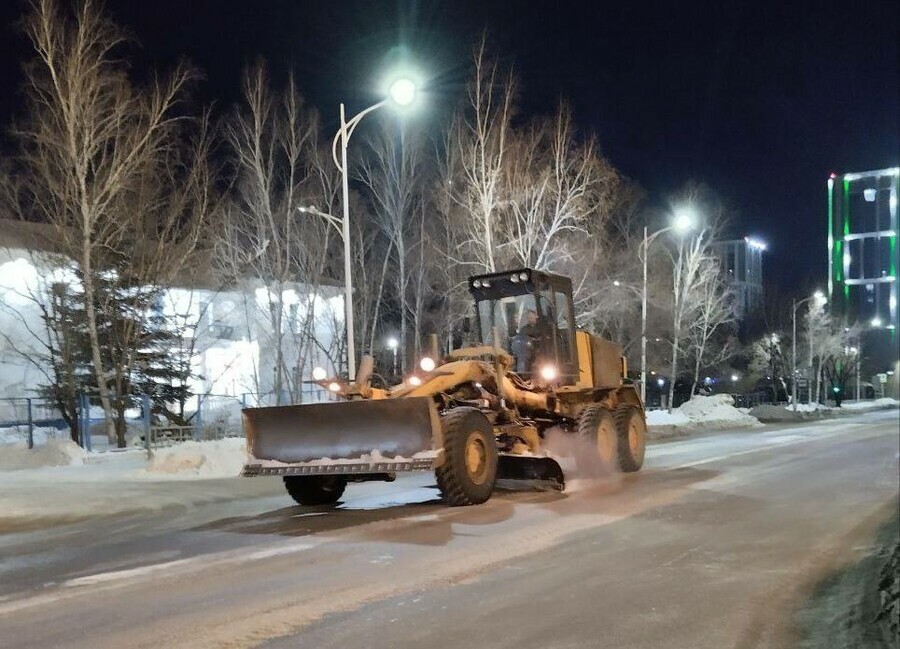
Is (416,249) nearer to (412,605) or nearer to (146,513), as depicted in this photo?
(146,513)

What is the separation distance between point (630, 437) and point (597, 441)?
5.03 feet

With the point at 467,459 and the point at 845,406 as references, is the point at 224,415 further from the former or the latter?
the point at 845,406

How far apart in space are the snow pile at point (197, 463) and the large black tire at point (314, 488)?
3.83 meters

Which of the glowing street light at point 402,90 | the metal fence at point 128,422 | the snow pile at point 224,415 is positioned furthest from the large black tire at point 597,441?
the snow pile at point 224,415

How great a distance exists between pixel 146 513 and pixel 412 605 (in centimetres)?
700

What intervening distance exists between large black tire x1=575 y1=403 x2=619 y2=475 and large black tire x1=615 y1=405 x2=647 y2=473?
0.19m

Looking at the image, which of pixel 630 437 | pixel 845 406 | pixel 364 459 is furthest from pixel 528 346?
pixel 845 406

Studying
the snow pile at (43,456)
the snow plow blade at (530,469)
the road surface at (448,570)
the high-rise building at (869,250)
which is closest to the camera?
the road surface at (448,570)

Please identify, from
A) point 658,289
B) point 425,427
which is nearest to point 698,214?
point 658,289

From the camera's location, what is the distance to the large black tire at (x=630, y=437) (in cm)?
1603

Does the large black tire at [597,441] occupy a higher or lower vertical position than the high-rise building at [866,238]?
lower

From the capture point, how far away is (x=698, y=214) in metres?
40.1

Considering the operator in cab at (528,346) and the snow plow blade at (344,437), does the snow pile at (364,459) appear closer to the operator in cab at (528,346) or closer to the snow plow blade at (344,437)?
the snow plow blade at (344,437)

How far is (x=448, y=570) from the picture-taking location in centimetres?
794
